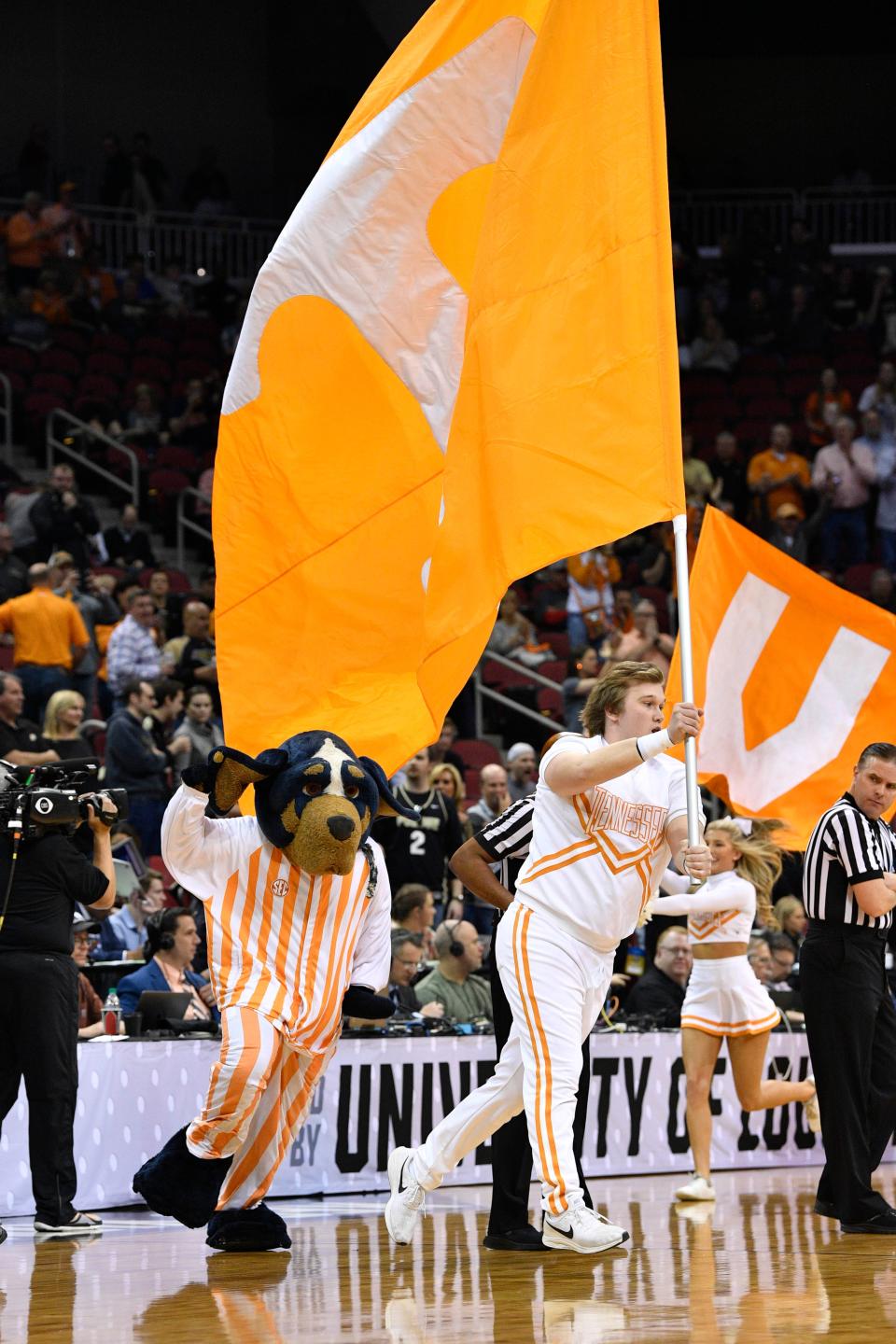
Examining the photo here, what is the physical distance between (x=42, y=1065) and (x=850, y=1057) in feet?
9.83

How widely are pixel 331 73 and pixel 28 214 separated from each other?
21.4 feet

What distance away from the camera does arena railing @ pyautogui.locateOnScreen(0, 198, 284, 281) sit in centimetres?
2370

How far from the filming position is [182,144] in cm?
2592

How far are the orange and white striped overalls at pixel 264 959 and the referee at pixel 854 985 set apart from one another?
5.62 feet

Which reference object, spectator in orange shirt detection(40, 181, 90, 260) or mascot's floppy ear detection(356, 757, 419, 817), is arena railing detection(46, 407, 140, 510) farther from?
mascot's floppy ear detection(356, 757, 419, 817)

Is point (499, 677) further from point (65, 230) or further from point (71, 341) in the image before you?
point (65, 230)

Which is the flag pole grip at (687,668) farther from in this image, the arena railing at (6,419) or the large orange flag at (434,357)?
the arena railing at (6,419)

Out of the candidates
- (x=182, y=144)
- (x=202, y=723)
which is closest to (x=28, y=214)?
(x=182, y=144)

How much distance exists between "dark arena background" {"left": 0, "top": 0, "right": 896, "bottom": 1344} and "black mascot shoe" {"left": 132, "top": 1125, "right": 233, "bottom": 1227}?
0.16m

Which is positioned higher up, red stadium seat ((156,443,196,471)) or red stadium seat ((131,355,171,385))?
red stadium seat ((131,355,171,385))

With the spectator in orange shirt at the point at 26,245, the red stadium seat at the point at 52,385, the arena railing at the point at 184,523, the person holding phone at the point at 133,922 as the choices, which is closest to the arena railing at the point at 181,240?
Answer: the spectator in orange shirt at the point at 26,245

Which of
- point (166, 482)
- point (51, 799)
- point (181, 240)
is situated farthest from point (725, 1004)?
point (181, 240)

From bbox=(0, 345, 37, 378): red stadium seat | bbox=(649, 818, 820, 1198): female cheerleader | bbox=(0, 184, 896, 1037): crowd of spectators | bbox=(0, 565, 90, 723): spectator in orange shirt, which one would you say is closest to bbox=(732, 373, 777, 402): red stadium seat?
bbox=(0, 184, 896, 1037): crowd of spectators

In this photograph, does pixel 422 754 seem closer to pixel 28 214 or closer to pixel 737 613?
pixel 737 613
